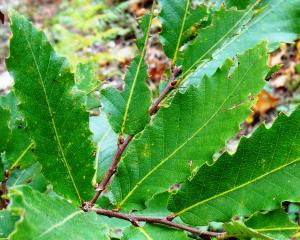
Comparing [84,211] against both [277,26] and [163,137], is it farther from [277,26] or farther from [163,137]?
[277,26]

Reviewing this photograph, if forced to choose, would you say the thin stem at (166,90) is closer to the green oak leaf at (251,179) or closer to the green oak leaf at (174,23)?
the green oak leaf at (174,23)

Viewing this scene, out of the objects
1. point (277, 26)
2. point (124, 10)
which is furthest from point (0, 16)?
point (124, 10)

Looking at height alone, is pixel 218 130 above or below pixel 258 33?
below

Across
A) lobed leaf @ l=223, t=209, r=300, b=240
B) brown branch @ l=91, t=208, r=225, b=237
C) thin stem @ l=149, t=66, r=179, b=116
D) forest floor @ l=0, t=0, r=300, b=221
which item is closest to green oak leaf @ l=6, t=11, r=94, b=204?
brown branch @ l=91, t=208, r=225, b=237

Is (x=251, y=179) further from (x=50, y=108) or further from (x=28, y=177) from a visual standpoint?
(x=28, y=177)

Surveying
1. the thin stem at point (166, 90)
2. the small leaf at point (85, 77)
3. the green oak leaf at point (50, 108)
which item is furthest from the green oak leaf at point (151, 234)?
the small leaf at point (85, 77)

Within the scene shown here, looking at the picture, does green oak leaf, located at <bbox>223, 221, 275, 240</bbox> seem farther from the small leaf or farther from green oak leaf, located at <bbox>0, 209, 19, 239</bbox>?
the small leaf

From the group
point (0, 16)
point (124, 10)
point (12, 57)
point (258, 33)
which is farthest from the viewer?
point (124, 10)
